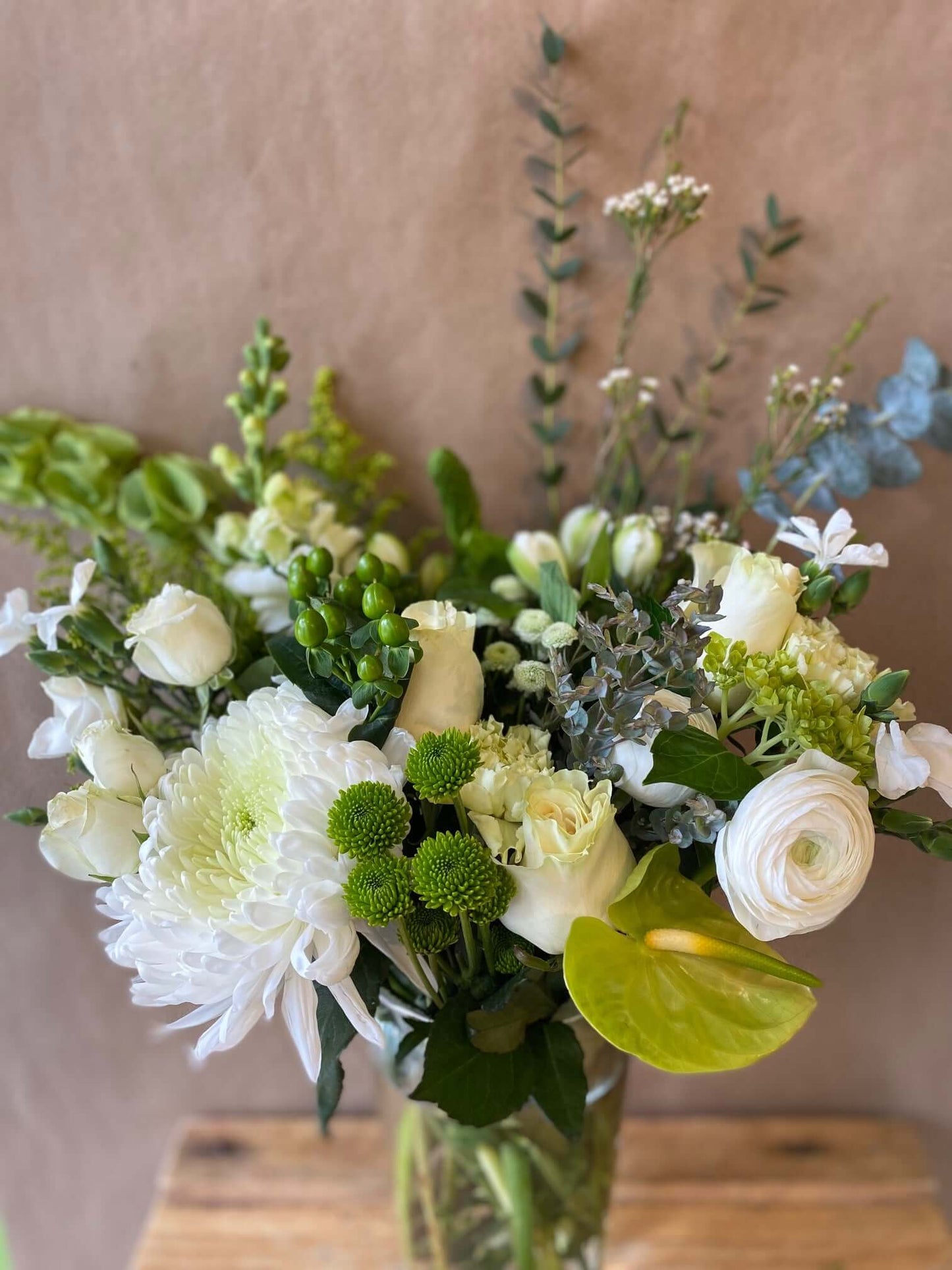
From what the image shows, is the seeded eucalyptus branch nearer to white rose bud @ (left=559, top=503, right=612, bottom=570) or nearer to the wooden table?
white rose bud @ (left=559, top=503, right=612, bottom=570)

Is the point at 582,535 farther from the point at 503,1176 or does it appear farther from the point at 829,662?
the point at 503,1176

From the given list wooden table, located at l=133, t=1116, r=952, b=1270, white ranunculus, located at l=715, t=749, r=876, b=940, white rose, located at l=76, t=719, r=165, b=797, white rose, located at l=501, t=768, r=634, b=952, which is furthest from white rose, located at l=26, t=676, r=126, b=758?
wooden table, located at l=133, t=1116, r=952, b=1270

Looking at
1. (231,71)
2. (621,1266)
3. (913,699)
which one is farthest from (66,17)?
(621,1266)

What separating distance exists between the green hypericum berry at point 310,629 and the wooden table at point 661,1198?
72 centimetres

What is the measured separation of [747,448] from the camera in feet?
2.52

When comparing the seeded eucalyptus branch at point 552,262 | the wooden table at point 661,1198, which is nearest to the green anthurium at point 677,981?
the seeded eucalyptus branch at point 552,262

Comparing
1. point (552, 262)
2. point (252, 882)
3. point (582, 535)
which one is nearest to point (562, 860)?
point (252, 882)

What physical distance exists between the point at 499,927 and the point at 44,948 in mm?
614

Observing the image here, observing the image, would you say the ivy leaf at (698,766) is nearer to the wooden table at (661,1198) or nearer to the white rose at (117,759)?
the white rose at (117,759)

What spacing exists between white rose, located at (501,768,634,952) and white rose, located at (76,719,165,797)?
216mm

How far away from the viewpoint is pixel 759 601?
0.47 meters

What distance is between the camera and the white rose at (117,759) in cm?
49

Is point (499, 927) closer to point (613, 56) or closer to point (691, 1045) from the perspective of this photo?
point (691, 1045)

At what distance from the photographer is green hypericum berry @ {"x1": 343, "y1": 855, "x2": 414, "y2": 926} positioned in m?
0.42
